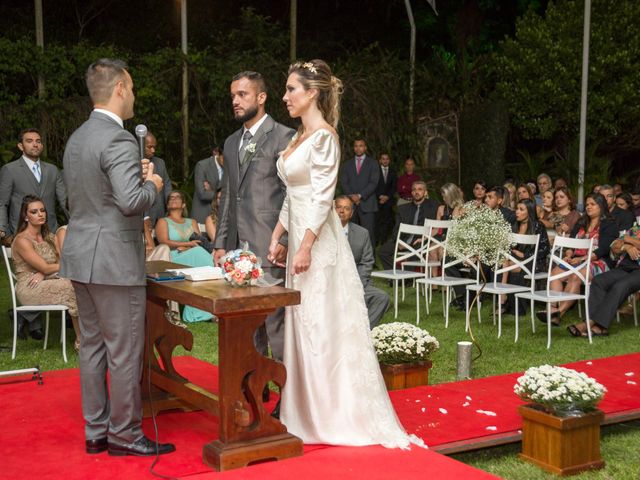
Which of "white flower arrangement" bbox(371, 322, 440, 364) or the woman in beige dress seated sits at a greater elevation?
the woman in beige dress seated

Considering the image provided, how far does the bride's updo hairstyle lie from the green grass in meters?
2.00

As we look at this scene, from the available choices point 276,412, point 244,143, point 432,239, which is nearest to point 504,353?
point 432,239

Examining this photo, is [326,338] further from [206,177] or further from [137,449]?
[206,177]

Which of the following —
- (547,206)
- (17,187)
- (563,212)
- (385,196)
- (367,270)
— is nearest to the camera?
(367,270)

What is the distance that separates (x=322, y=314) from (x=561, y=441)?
4.58ft

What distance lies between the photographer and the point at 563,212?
34.1ft

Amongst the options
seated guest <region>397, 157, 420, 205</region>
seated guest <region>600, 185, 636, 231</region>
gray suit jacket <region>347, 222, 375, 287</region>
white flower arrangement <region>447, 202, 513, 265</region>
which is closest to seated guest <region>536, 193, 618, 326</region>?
seated guest <region>600, 185, 636, 231</region>

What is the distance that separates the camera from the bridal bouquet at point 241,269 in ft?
14.0

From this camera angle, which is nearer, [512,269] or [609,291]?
[609,291]

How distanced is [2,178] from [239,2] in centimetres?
1117

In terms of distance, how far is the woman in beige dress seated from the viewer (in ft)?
23.5

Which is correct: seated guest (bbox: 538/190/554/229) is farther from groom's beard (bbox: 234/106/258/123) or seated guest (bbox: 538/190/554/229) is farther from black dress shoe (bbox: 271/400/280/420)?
black dress shoe (bbox: 271/400/280/420)

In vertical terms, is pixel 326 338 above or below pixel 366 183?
below

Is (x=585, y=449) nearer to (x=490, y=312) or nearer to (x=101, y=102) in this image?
(x=101, y=102)
